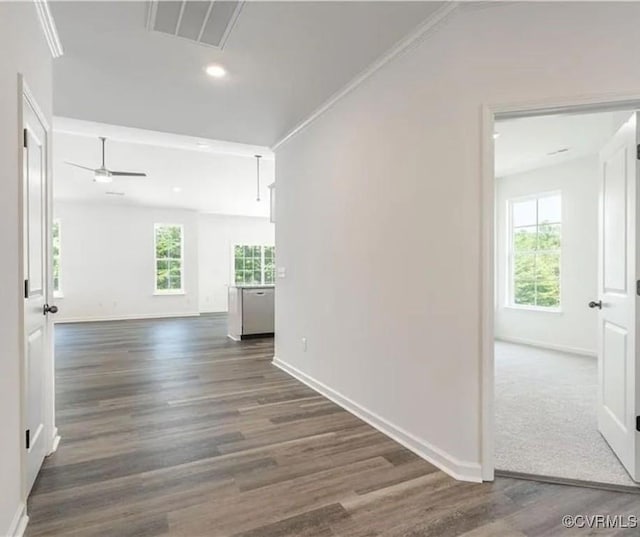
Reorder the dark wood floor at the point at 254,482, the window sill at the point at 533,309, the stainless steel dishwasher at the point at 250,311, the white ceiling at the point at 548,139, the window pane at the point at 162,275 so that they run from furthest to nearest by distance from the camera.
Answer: the window pane at the point at 162,275 → the stainless steel dishwasher at the point at 250,311 → the window sill at the point at 533,309 → the white ceiling at the point at 548,139 → the dark wood floor at the point at 254,482

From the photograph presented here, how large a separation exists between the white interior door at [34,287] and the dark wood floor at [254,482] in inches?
10.3

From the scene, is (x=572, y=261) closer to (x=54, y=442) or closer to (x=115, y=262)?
(x=54, y=442)

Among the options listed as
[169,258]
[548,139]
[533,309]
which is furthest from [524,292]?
[169,258]

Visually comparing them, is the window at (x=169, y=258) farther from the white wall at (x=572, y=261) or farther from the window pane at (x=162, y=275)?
the white wall at (x=572, y=261)

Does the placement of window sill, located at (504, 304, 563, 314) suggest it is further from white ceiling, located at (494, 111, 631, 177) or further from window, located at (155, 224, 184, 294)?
window, located at (155, 224, 184, 294)

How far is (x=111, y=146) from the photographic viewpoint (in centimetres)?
522

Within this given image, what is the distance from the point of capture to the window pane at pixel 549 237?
579 centimetres

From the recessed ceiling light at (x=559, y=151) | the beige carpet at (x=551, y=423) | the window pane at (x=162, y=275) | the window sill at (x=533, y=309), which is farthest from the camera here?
the window pane at (x=162, y=275)

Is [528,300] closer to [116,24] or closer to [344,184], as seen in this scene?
[344,184]

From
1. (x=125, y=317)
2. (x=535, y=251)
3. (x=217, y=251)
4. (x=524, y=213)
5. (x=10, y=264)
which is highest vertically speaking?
(x=524, y=213)

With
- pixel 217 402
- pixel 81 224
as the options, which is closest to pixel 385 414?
pixel 217 402

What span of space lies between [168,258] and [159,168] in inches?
159

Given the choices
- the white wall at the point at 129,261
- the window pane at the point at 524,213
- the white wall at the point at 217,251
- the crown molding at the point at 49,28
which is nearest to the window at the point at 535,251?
the window pane at the point at 524,213

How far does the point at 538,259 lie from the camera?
6051 mm
